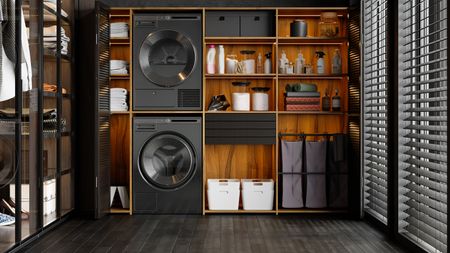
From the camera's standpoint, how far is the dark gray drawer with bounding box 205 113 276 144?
5.73m

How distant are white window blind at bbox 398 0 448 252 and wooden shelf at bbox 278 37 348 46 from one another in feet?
4.73

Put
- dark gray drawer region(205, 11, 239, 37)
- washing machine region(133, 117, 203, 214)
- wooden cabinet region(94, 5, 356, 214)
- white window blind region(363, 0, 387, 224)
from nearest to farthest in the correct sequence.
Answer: white window blind region(363, 0, 387, 224) < washing machine region(133, 117, 203, 214) < dark gray drawer region(205, 11, 239, 37) < wooden cabinet region(94, 5, 356, 214)

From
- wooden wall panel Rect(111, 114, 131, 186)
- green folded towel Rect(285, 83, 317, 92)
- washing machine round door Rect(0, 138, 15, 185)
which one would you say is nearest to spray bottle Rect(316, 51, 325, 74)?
green folded towel Rect(285, 83, 317, 92)

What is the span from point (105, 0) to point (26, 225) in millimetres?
2798

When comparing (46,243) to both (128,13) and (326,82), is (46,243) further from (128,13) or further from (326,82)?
(326,82)

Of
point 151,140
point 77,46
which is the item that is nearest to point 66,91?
point 77,46

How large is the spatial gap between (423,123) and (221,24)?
2382mm

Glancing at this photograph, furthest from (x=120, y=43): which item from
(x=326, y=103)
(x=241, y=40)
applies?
(x=326, y=103)

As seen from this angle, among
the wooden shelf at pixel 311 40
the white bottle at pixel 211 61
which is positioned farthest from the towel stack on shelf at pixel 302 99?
the white bottle at pixel 211 61

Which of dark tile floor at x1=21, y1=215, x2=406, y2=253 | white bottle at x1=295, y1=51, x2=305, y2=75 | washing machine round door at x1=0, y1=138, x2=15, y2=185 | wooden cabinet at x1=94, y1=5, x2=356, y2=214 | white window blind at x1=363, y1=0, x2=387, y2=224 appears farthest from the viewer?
wooden cabinet at x1=94, y1=5, x2=356, y2=214

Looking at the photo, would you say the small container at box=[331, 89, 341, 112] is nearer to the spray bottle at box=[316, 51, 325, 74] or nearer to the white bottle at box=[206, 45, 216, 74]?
the spray bottle at box=[316, 51, 325, 74]

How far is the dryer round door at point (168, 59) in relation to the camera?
5.73 m

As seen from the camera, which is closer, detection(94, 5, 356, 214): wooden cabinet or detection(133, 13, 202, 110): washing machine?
detection(133, 13, 202, 110): washing machine

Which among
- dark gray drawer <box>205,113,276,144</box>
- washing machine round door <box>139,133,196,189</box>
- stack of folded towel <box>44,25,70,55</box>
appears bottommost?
washing machine round door <box>139,133,196,189</box>
